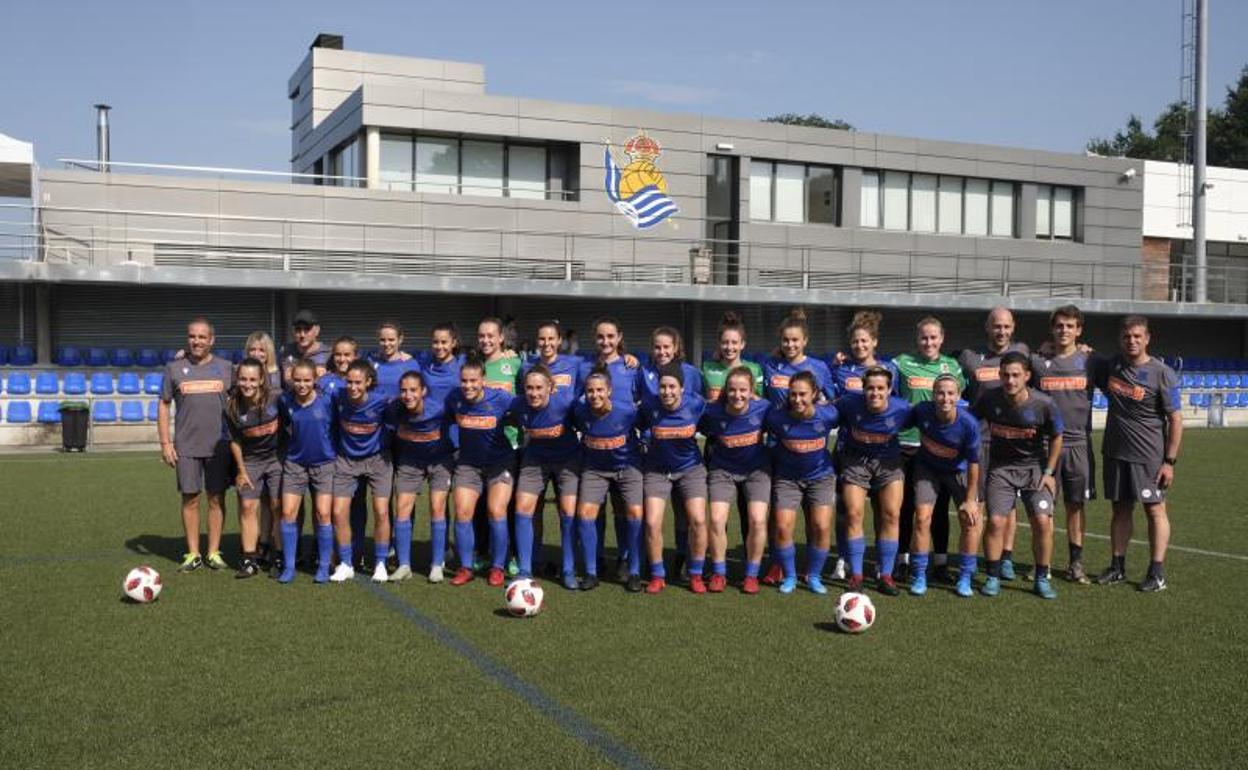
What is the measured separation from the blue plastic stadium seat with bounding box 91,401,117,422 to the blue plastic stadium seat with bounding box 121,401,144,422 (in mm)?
217

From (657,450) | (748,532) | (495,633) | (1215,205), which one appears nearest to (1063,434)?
(748,532)

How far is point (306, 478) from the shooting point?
24.7 feet

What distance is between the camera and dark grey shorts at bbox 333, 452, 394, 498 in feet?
24.5

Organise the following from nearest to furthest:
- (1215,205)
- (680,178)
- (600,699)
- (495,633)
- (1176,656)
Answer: (600,699) < (1176,656) < (495,633) < (680,178) < (1215,205)

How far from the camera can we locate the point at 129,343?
770 inches

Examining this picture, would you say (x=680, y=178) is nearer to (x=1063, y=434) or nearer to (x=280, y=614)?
(x=1063, y=434)

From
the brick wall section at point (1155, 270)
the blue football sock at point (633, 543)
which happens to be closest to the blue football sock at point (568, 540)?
the blue football sock at point (633, 543)

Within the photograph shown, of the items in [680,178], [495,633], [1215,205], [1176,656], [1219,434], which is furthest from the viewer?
[1215,205]

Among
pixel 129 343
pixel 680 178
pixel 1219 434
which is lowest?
pixel 1219 434

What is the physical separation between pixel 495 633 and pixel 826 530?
2333mm

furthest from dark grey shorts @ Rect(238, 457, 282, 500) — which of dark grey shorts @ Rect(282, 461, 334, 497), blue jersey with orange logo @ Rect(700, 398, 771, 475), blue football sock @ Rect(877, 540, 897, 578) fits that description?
blue football sock @ Rect(877, 540, 897, 578)

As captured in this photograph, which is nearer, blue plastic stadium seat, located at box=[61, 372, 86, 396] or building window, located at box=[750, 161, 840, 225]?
blue plastic stadium seat, located at box=[61, 372, 86, 396]

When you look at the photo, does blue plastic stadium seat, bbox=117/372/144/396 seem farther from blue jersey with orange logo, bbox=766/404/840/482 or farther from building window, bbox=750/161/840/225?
blue jersey with orange logo, bbox=766/404/840/482

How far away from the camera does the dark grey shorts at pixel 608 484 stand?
720cm
